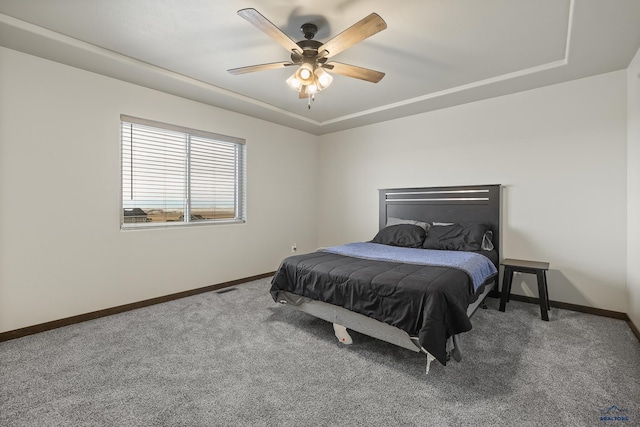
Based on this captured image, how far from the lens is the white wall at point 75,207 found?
8.52ft

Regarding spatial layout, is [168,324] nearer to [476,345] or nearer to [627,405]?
[476,345]

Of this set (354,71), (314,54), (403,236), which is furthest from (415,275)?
(314,54)

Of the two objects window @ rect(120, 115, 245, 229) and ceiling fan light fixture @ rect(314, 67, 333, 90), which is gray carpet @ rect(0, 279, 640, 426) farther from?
ceiling fan light fixture @ rect(314, 67, 333, 90)

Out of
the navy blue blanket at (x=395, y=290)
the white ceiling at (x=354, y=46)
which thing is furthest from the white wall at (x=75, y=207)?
the navy blue blanket at (x=395, y=290)

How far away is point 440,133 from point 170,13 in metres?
3.49

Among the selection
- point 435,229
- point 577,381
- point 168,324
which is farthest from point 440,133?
point 168,324

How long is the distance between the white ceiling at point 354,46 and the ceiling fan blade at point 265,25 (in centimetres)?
24

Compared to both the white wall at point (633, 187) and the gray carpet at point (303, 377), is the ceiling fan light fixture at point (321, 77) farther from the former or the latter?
the white wall at point (633, 187)

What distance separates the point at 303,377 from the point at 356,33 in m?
2.38

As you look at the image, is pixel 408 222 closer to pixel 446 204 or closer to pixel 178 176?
pixel 446 204

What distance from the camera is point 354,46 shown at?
2.64 meters

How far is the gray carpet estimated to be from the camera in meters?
1.63

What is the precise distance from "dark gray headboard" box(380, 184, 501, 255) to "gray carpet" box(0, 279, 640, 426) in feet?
4.43

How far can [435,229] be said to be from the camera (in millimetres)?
3781
